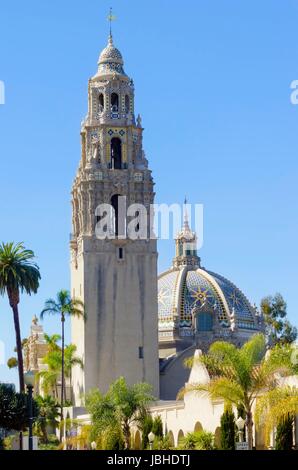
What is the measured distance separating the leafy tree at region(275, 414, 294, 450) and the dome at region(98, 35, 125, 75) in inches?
1975

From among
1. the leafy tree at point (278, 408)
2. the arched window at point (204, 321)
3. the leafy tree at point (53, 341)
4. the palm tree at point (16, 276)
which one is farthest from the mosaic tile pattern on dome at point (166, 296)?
the leafy tree at point (278, 408)

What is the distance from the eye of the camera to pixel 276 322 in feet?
361

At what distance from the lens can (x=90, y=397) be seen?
77750 millimetres

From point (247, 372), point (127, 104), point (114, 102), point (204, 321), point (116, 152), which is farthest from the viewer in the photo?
point (204, 321)

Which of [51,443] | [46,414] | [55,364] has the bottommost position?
[51,443]

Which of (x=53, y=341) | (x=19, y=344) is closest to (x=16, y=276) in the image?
(x=19, y=344)

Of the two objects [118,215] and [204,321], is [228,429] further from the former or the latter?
[204,321]

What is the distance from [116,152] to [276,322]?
21.8 meters

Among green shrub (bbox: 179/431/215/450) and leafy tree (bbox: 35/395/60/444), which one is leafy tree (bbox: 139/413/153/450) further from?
leafy tree (bbox: 35/395/60/444)

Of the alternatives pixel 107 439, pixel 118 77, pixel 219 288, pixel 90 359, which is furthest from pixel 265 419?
pixel 219 288

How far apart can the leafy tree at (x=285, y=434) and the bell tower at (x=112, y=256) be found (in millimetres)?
40387
